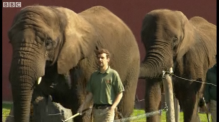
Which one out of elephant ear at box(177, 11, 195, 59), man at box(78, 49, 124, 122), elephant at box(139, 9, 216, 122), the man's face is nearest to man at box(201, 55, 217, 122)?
man at box(78, 49, 124, 122)

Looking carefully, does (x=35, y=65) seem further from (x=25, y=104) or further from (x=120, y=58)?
(x=120, y=58)

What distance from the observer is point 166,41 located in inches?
589

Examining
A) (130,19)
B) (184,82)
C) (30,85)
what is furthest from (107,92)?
(130,19)

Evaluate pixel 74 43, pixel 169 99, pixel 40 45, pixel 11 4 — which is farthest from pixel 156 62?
pixel 11 4

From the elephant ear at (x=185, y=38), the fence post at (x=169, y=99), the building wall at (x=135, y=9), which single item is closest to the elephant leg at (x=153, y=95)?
the elephant ear at (x=185, y=38)

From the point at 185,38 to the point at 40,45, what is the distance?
14.9ft

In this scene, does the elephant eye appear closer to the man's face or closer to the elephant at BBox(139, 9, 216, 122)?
the man's face

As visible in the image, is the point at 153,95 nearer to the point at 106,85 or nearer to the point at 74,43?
the point at 74,43

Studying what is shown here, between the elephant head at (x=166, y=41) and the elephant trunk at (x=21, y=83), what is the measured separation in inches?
126

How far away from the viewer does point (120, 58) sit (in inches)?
562

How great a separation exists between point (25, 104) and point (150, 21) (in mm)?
4388

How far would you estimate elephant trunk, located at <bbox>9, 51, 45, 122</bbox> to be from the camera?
1112 cm

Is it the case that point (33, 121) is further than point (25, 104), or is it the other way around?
point (33, 121)

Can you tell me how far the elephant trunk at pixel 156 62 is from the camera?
14.2 meters
